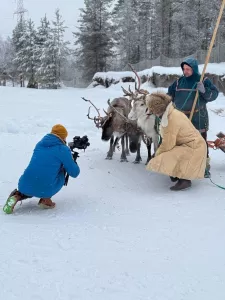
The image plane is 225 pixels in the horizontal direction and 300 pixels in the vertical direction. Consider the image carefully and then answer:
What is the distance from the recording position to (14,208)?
4.78m

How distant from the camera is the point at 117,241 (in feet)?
11.7

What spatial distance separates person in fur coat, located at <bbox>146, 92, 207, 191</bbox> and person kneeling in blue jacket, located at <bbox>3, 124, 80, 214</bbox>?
4.74ft

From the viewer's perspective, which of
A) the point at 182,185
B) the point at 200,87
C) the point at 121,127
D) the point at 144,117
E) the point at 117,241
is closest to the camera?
the point at 117,241

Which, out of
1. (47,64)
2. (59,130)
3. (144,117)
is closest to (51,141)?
(59,130)

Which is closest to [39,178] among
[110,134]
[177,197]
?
[177,197]

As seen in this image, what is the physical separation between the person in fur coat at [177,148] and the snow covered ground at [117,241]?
0.85ft

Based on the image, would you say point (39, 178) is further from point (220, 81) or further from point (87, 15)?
point (87, 15)

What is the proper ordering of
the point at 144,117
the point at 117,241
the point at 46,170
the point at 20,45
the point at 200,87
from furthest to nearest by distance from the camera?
the point at 20,45
the point at 144,117
the point at 200,87
the point at 46,170
the point at 117,241

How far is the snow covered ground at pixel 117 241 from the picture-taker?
2.68m

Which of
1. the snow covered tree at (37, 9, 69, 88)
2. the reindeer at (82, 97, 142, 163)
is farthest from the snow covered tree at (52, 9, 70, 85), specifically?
the reindeer at (82, 97, 142, 163)

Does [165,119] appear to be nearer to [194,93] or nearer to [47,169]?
[194,93]

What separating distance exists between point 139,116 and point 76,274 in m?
4.17

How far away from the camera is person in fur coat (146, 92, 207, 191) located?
17.7ft

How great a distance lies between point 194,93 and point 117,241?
11.0 ft
